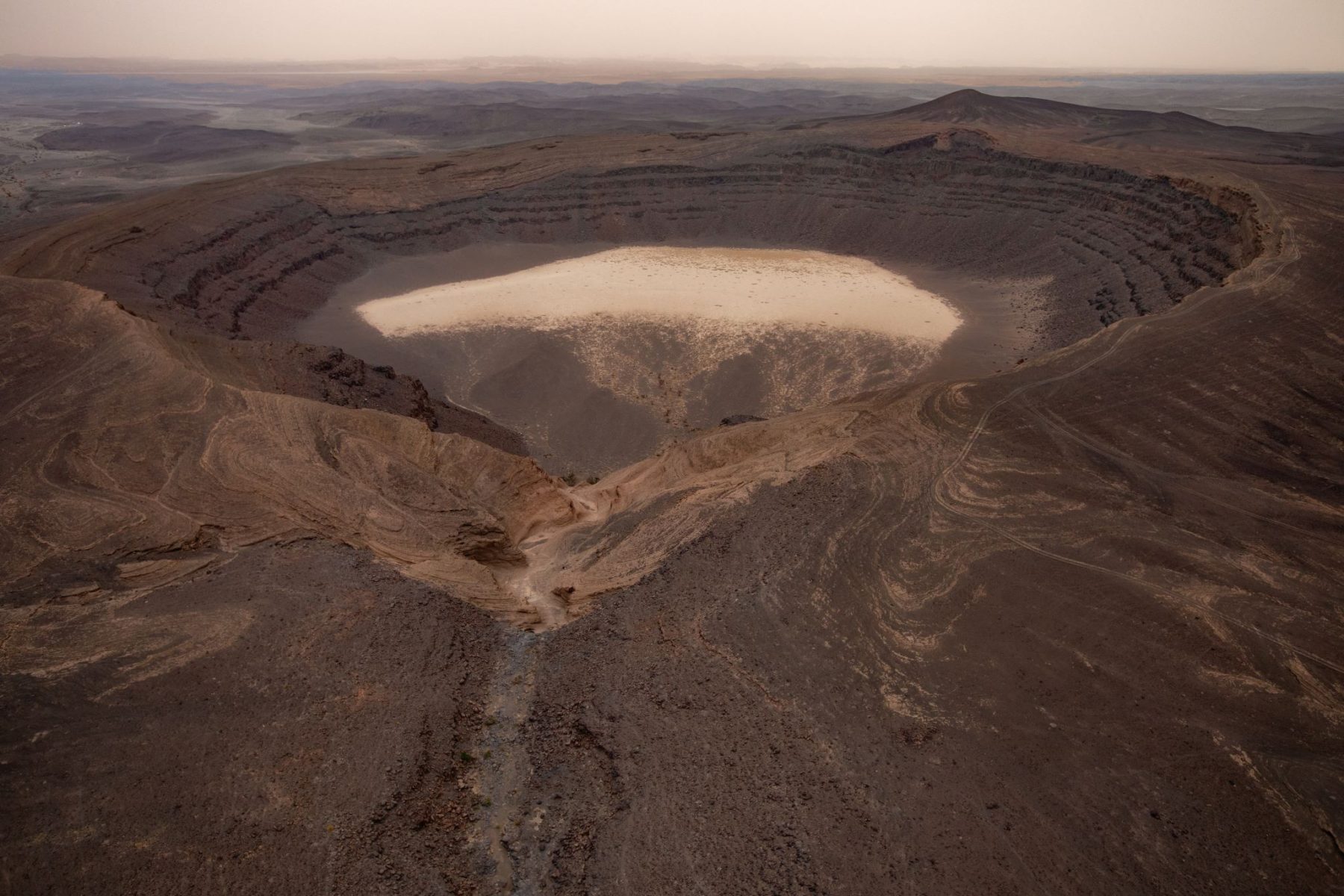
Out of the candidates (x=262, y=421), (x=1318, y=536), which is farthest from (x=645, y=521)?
(x=1318, y=536)

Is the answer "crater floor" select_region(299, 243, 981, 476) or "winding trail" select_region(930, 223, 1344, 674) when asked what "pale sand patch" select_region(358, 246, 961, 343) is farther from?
"winding trail" select_region(930, 223, 1344, 674)

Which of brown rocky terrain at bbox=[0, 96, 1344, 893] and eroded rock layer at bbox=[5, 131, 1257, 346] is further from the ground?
eroded rock layer at bbox=[5, 131, 1257, 346]

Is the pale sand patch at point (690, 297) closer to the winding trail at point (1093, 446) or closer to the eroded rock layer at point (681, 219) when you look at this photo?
the eroded rock layer at point (681, 219)

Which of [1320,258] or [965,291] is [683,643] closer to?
[1320,258]

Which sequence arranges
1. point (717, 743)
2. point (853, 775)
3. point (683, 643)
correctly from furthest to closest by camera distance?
point (683, 643), point (717, 743), point (853, 775)

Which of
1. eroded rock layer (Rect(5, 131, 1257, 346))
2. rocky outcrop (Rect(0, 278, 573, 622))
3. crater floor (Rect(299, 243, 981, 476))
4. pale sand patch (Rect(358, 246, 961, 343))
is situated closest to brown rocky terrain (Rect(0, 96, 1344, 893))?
rocky outcrop (Rect(0, 278, 573, 622))

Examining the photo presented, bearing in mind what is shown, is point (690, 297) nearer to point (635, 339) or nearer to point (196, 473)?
point (635, 339)

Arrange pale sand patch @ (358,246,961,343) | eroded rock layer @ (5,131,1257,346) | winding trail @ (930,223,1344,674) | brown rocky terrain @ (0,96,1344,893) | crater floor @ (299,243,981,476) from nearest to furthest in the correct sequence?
brown rocky terrain @ (0,96,1344,893)
winding trail @ (930,223,1344,674)
crater floor @ (299,243,981,476)
eroded rock layer @ (5,131,1257,346)
pale sand patch @ (358,246,961,343)
